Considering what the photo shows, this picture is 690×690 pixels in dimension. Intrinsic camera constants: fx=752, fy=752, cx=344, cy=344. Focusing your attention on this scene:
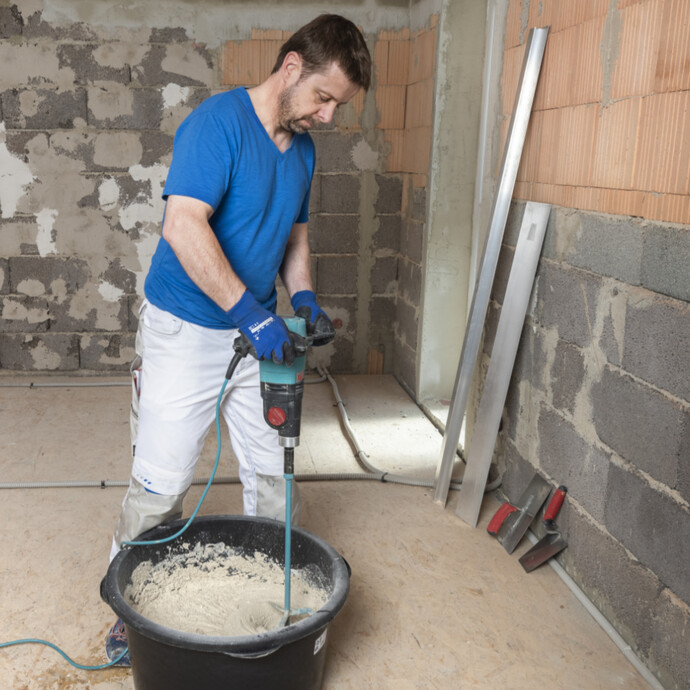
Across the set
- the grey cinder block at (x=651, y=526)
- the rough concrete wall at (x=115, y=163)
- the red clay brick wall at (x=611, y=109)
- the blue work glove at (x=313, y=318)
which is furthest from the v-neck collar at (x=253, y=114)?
the rough concrete wall at (x=115, y=163)

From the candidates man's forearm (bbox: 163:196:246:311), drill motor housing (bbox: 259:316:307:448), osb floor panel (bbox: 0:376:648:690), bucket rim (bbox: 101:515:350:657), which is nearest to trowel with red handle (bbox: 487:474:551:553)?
osb floor panel (bbox: 0:376:648:690)

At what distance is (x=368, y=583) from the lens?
229cm

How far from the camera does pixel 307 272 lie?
2189 millimetres

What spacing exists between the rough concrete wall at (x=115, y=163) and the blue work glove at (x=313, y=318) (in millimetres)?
2332

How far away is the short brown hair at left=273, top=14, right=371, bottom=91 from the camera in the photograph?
1.75 m

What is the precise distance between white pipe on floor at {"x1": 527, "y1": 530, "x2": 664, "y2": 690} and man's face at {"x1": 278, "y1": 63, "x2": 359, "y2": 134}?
154cm

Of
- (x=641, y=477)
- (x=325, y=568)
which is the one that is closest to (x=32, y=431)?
(x=325, y=568)

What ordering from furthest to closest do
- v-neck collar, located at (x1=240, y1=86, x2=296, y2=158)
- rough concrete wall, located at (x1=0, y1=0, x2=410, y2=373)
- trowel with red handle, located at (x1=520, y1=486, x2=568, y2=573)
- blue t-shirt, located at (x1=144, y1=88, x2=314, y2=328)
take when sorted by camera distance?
rough concrete wall, located at (x1=0, y1=0, x2=410, y2=373)
trowel with red handle, located at (x1=520, y1=486, x2=568, y2=573)
v-neck collar, located at (x1=240, y1=86, x2=296, y2=158)
blue t-shirt, located at (x1=144, y1=88, x2=314, y2=328)

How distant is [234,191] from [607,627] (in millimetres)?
1539

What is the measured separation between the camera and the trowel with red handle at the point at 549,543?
2357 millimetres

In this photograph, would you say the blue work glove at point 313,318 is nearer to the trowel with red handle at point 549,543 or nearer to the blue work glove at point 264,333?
the blue work glove at point 264,333

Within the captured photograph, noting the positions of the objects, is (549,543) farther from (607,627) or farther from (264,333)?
(264,333)

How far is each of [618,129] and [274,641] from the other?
1535 mm

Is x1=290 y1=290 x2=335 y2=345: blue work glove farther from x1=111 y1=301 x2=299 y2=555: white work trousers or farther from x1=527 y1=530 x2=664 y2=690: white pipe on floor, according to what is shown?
x1=527 y1=530 x2=664 y2=690: white pipe on floor
